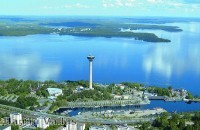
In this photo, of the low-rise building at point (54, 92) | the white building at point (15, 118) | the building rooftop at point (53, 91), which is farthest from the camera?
the building rooftop at point (53, 91)

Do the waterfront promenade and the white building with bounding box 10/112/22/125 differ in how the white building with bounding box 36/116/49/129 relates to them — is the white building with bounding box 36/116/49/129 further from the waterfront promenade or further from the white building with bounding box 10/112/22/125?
the waterfront promenade

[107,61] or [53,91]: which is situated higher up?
[53,91]

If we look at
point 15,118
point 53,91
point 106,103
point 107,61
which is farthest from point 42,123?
point 107,61

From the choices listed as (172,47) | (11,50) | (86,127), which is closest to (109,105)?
(86,127)

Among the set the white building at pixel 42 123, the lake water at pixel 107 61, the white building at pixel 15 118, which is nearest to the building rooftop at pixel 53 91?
the lake water at pixel 107 61

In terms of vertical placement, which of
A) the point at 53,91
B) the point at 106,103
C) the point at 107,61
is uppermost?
the point at 53,91

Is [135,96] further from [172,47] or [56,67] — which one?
[172,47]

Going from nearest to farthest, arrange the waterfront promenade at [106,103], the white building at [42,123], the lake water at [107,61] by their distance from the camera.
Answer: the white building at [42,123], the waterfront promenade at [106,103], the lake water at [107,61]

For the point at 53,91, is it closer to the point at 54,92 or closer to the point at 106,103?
the point at 54,92

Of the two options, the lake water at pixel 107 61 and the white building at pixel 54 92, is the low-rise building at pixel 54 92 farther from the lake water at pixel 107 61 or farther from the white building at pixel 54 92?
the lake water at pixel 107 61
